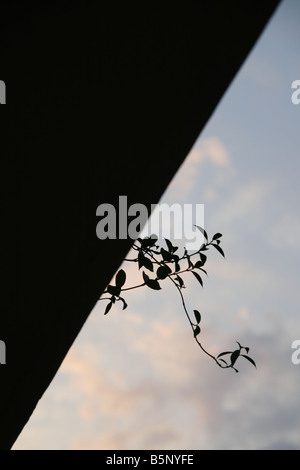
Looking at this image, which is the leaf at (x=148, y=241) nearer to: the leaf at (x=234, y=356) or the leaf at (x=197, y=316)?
the leaf at (x=197, y=316)

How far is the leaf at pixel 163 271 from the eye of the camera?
6.18 ft

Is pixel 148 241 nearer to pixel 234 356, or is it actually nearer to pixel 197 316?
pixel 197 316

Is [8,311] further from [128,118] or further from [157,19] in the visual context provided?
[157,19]

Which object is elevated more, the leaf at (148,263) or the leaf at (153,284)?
the leaf at (148,263)

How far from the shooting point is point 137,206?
132 cm

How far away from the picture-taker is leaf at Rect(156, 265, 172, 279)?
1.88 metres

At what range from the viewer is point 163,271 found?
1893 mm

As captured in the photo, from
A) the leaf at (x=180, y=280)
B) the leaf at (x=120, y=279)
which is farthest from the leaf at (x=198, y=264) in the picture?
the leaf at (x=120, y=279)

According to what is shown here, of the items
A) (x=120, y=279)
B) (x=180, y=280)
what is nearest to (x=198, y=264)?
(x=180, y=280)

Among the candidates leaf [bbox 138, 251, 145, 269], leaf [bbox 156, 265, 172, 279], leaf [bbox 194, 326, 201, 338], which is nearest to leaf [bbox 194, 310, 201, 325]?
leaf [bbox 194, 326, 201, 338]

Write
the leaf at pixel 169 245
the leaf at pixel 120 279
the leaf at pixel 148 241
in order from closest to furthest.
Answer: the leaf at pixel 120 279
the leaf at pixel 148 241
the leaf at pixel 169 245

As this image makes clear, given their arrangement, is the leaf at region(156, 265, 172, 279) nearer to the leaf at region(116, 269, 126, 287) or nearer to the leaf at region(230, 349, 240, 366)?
the leaf at region(116, 269, 126, 287)

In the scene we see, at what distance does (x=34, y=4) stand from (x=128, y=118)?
0.36 m
